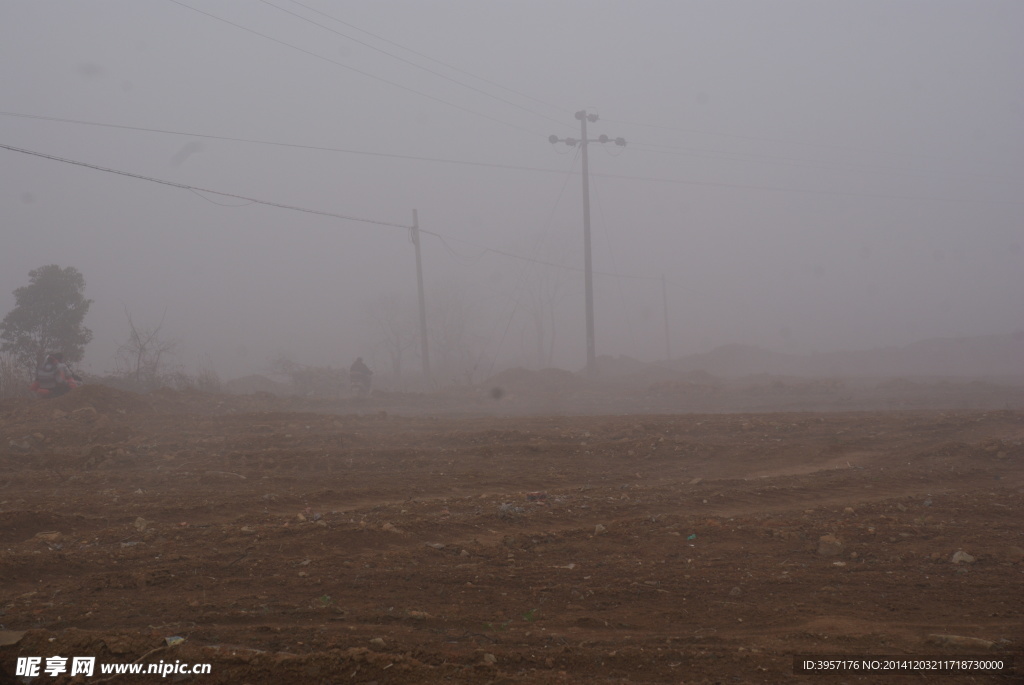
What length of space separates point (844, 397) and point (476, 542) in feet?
58.1

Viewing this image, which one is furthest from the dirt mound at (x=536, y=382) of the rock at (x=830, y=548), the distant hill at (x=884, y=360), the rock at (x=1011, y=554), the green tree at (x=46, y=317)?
the rock at (x=1011, y=554)

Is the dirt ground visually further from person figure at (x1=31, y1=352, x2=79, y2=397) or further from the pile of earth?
person figure at (x1=31, y1=352, x2=79, y2=397)

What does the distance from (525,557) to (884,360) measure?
45786 millimetres

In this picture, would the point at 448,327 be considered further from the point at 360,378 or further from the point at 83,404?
the point at 83,404

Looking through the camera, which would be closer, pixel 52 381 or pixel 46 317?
pixel 52 381

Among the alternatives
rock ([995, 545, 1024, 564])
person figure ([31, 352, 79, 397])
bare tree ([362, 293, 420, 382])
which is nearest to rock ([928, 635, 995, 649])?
rock ([995, 545, 1024, 564])

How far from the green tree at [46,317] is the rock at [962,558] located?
1095 inches

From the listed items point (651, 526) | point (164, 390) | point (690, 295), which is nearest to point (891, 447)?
point (651, 526)

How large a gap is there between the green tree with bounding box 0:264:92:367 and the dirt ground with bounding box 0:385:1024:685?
16385mm

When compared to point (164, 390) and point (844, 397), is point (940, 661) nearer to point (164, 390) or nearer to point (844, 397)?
point (844, 397)

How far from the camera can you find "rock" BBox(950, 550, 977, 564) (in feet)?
17.1

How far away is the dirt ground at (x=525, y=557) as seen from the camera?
3.75 meters

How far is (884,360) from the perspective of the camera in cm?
4384

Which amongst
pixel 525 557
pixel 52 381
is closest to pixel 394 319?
pixel 52 381
